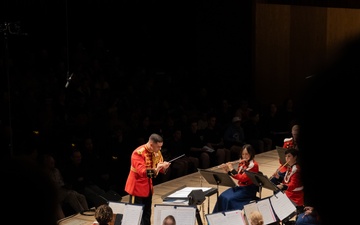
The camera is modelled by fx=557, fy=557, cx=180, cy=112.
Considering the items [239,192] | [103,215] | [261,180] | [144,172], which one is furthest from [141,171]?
[103,215]

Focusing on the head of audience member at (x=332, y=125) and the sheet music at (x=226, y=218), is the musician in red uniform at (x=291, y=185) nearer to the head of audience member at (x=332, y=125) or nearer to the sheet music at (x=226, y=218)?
the sheet music at (x=226, y=218)

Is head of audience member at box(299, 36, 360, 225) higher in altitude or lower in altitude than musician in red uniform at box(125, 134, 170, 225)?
higher

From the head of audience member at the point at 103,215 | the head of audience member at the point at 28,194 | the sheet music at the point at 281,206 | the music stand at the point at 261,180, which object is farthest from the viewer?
the music stand at the point at 261,180

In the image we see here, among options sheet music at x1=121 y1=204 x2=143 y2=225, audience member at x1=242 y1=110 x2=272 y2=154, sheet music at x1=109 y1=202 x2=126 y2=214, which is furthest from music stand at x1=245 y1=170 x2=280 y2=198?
audience member at x1=242 y1=110 x2=272 y2=154

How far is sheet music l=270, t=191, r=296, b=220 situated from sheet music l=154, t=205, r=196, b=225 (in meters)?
0.98

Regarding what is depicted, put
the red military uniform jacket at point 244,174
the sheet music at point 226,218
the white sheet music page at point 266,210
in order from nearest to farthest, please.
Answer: the sheet music at point 226,218
the white sheet music page at point 266,210
the red military uniform jacket at point 244,174

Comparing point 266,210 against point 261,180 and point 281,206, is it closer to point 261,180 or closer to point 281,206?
point 281,206

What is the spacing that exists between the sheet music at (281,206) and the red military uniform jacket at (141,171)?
74.8 inches

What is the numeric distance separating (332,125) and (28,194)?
24 centimetres

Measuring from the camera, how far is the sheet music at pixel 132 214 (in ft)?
21.3

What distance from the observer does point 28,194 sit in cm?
43

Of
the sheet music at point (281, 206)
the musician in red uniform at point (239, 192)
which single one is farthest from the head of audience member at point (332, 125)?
the musician in red uniform at point (239, 192)

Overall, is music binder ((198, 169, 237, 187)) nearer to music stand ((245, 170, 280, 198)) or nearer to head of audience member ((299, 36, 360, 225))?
music stand ((245, 170, 280, 198))

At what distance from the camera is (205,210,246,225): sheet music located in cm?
606
